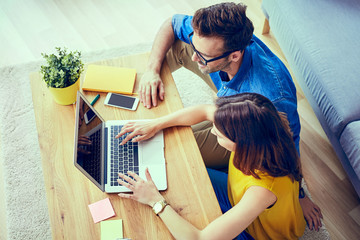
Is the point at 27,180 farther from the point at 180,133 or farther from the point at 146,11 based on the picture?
the point at 146,11

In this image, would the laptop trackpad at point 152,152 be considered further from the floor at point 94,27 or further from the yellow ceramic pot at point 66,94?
the floor at point 94,27

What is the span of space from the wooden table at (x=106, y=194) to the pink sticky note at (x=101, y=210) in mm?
17

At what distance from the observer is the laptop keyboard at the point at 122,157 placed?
4.35 ft

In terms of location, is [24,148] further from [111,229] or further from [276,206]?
[276,206]

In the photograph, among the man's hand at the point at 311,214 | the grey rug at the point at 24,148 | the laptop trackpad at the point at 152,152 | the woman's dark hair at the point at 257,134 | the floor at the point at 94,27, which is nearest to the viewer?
the woman's dark hair at the point at 257,134

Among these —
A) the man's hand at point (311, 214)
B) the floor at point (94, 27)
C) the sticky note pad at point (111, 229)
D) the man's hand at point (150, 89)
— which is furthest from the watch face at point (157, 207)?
the floor at point (94, 27)

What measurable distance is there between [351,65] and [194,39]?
972 millimetres

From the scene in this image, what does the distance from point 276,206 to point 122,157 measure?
25.2 inches

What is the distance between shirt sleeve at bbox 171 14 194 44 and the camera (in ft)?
5.54

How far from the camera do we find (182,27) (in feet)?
5.59

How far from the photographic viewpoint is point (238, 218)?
115 centimetres

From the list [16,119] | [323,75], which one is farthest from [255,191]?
[16,119]

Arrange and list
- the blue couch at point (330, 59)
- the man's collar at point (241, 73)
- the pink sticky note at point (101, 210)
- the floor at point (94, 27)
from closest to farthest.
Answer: the pink sticky note at point (101, 210) < the man's collar at point (241, 73) < the blue couch at point (330, 59) < the floor at point (94, 27)

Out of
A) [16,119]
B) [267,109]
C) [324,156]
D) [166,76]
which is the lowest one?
[324,156]
